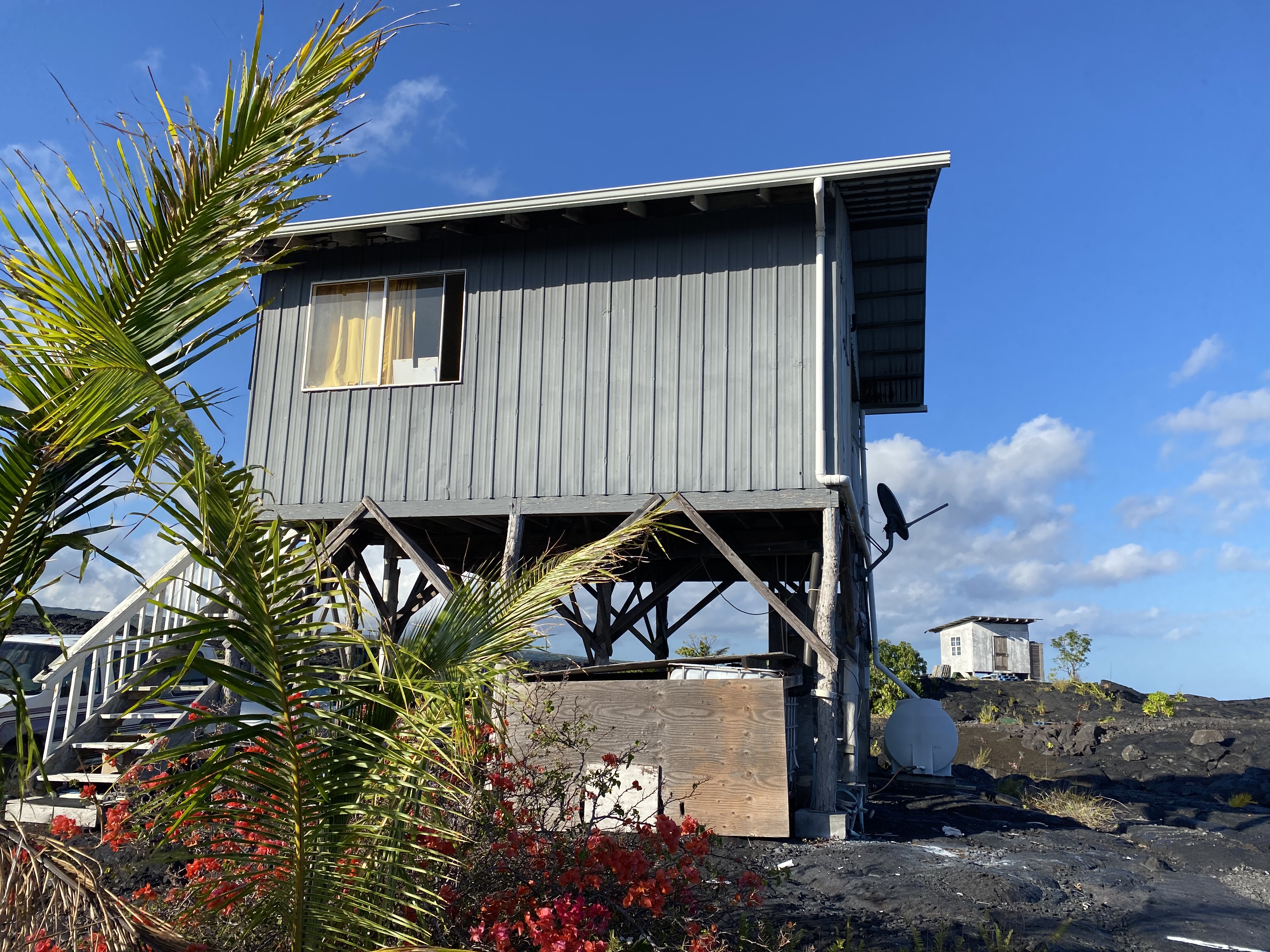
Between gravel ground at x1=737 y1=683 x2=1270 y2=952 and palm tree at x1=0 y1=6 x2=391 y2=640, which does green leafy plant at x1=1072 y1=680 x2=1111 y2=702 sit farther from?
palm tree at x1=0 y1=6 x2=391 y2=640

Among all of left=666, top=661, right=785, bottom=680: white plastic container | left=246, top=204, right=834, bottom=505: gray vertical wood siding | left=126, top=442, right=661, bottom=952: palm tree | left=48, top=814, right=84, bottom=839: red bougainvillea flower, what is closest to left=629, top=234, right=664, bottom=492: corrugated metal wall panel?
left=246, top=204, right=834, bottom=505: gray vertical wood siding

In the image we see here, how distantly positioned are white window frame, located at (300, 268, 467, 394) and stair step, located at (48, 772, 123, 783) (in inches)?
181

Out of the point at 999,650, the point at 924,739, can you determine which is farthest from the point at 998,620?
the point at 924,739

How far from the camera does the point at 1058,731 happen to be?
20703mm

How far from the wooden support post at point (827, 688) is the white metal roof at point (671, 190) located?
325cm

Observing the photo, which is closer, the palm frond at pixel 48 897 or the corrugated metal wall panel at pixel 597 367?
the palm frond at pixel 48 897

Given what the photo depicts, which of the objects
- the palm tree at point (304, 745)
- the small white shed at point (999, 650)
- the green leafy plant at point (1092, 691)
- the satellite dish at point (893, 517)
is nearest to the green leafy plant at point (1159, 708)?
the green leafy plant at point (1092, 691)

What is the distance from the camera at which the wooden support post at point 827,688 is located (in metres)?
8.98

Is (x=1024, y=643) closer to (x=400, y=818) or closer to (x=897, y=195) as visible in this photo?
(x=897, y=195)

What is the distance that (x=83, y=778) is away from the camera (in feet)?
26.9

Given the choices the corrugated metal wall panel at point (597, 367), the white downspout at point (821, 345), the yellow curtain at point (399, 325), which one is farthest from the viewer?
the yellow curtain at point (399, 325)

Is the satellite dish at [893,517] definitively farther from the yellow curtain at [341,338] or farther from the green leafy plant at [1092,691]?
the green leafy plant at [1092,691]

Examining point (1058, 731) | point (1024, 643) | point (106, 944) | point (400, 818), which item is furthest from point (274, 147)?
point (1024, 643)

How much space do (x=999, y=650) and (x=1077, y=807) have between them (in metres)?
24.0
